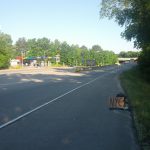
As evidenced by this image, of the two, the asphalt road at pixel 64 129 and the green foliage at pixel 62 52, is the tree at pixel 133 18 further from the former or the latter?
the green foliage at pixel 62 52

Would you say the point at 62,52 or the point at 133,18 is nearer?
the point at 133,18

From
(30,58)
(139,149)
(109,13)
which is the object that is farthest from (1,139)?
(30,58)

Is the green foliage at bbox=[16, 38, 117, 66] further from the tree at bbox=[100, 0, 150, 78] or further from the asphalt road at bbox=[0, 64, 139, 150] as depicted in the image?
the asphalt road at bbox=[0, 64, 139, 150]

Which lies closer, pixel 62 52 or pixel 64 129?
pixel 64 129

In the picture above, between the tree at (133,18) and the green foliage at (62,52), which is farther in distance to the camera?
the green foliage at (62,52)

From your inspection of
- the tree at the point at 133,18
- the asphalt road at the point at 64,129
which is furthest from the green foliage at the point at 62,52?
the asphalt road at the point at 64,129

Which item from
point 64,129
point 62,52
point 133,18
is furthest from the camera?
point 62,52

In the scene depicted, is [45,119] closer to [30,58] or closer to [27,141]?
[27,141]

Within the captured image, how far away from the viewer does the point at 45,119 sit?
12.5 meters

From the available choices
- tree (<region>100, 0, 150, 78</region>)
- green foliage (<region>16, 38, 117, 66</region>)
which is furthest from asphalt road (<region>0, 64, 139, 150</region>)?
green foliage (<region>16, 38, 117, 66</region>)

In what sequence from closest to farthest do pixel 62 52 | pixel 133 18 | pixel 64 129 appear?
pixel 64 129
pixel 133 18
pixel 62 52

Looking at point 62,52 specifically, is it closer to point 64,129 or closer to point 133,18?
point 133,18

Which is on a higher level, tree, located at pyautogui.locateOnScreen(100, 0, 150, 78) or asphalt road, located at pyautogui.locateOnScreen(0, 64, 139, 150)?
tree, located at pyautogui.locateOnScreen(100, 0, 150, 78)

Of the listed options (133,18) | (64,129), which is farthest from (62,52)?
(64,129)
